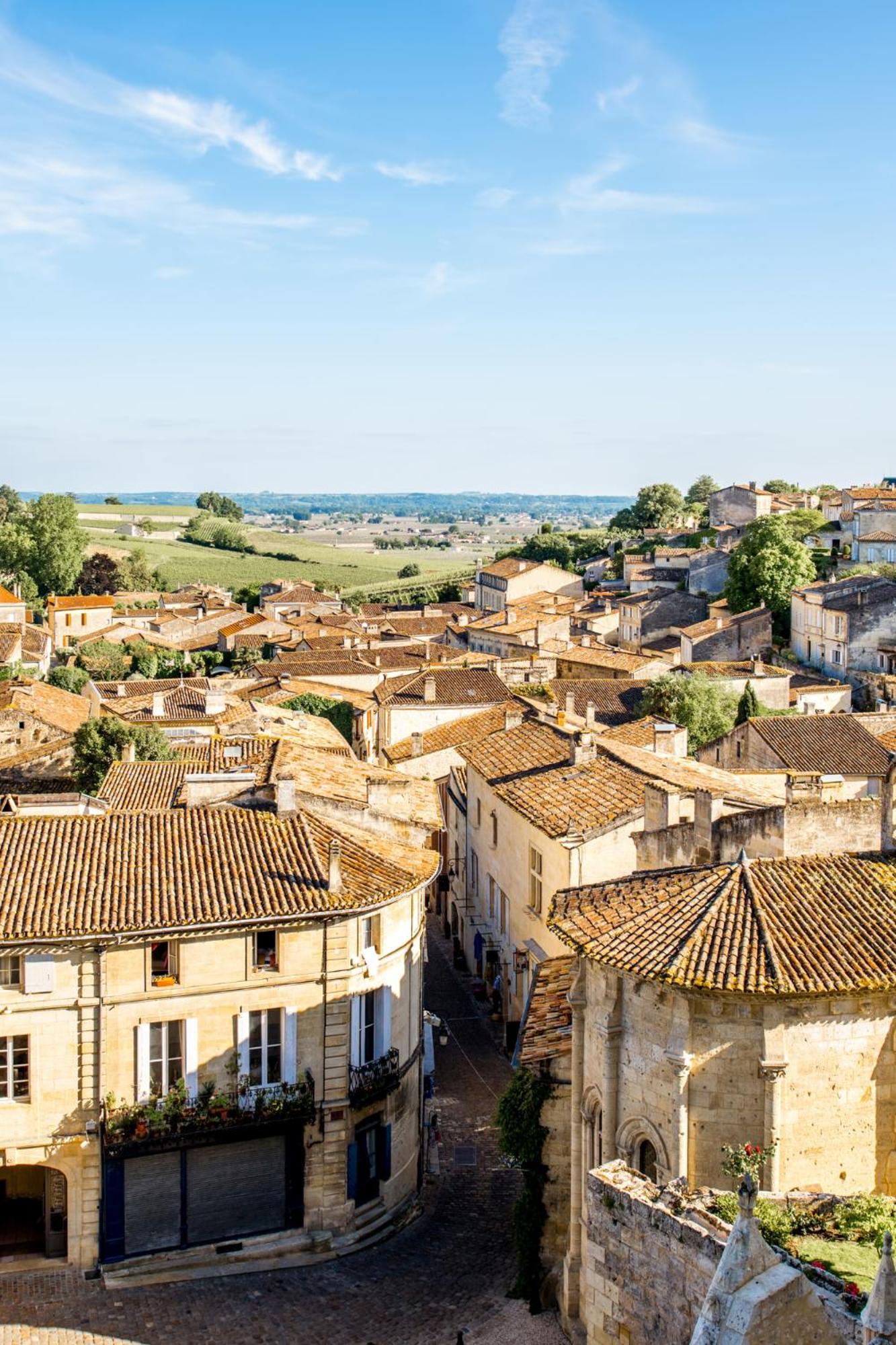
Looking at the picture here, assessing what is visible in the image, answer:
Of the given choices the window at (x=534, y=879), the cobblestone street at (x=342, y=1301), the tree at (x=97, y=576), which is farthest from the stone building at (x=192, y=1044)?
the tree at (x=97, y=576)

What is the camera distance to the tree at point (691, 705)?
200ft

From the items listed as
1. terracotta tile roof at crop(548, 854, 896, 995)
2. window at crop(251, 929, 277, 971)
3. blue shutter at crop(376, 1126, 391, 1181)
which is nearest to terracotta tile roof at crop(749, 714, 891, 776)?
blue shutter at crop(376, 1126, 391, 1181)

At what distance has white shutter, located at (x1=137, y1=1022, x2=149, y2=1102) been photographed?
24.0 metres

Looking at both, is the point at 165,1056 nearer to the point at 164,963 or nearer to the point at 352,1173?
the point at 164,963

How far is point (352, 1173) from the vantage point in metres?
26.0

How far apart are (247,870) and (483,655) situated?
60.0 metres

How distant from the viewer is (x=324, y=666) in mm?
79750

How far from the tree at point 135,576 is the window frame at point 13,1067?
13641 cm

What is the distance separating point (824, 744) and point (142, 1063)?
3242 cm

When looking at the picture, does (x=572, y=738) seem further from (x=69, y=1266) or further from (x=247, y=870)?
(x=69, y=1266)

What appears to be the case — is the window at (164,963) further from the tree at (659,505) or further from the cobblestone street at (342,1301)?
the tree at (659,505)

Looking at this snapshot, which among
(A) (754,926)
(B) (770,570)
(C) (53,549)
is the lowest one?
(A) (754,926)

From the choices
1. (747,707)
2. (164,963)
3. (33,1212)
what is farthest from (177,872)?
(747,707)

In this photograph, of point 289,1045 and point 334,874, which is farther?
point 334,874
